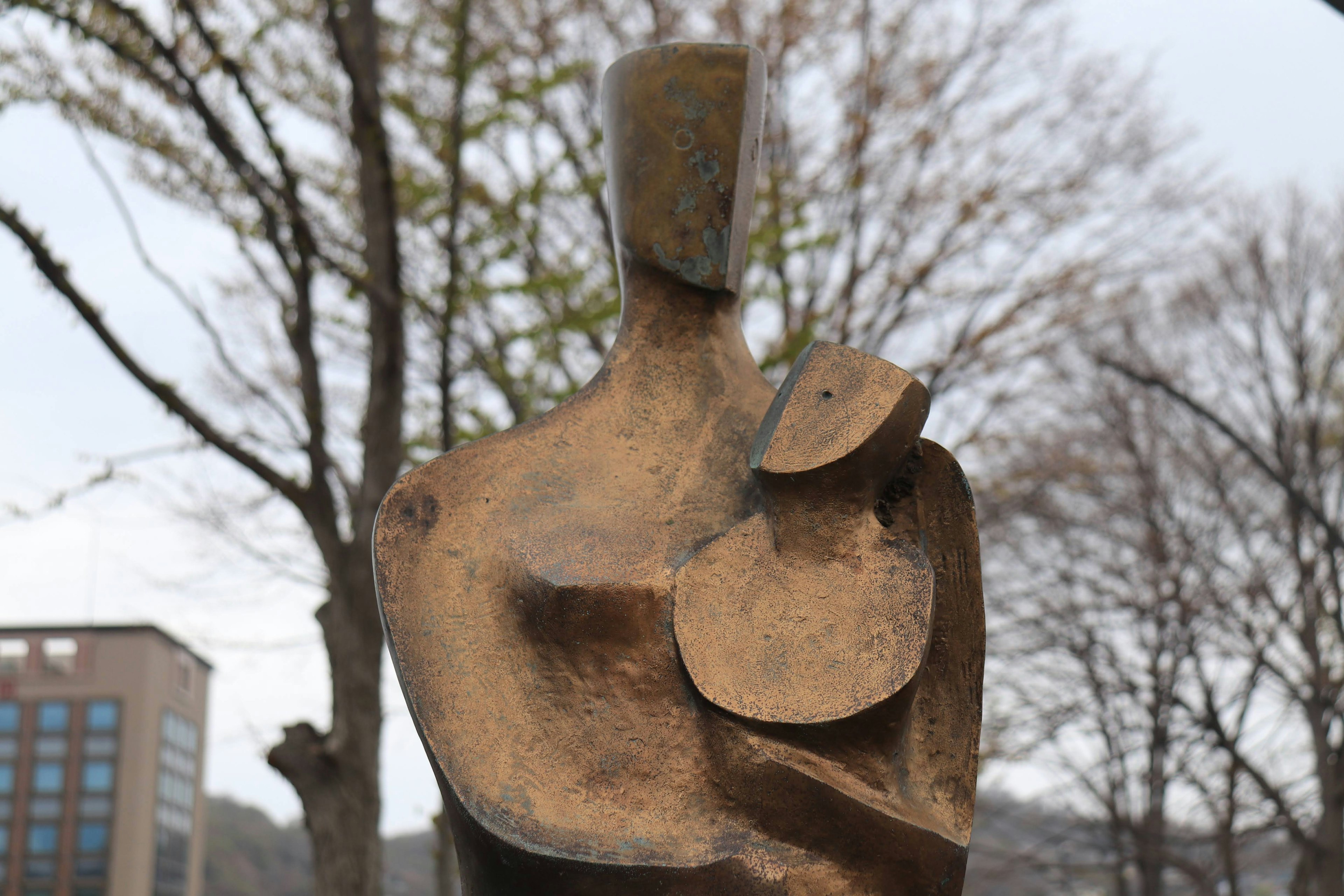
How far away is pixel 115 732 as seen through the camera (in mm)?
8797

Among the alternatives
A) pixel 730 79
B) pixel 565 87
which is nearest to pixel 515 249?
pixel 565 87

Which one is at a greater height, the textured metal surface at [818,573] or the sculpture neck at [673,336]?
the sculpture neck at [673,336]

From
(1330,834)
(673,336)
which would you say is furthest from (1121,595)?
(673,336)

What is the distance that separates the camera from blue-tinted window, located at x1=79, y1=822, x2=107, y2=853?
29.4ft

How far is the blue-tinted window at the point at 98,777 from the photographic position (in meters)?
8.87

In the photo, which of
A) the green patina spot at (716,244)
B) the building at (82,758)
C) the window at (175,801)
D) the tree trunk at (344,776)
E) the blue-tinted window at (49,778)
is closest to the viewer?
the green patina spot at (716,244)

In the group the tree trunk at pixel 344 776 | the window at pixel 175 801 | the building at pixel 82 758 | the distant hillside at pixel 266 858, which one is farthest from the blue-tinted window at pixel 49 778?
the distant hillside at pixel 266 858

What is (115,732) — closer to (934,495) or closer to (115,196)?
(115,196)

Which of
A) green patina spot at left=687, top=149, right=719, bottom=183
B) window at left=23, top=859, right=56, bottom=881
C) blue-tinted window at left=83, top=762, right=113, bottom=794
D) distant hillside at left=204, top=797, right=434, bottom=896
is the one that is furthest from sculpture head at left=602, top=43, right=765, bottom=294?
distant hillside at left=204, top=797, right=434, bottom=896

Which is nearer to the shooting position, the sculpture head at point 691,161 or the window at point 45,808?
the sculpture head at point 691,161

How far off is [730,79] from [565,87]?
6069 millimetres

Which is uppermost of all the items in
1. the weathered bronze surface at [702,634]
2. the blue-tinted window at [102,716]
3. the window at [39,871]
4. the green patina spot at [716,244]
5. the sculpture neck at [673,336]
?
the blue-tinted window at [102,716]

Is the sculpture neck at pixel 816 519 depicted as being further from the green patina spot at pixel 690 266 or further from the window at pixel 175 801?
the window at pixel 175 801

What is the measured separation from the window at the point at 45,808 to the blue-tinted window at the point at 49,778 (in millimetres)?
54
